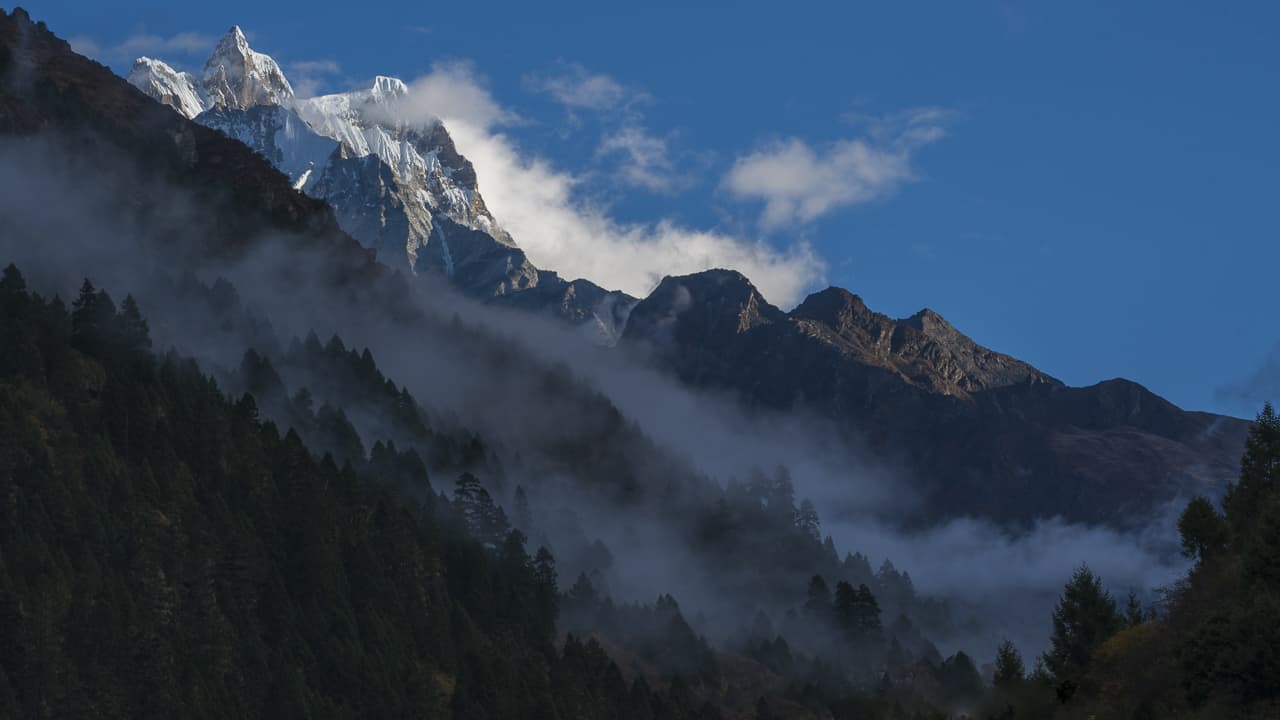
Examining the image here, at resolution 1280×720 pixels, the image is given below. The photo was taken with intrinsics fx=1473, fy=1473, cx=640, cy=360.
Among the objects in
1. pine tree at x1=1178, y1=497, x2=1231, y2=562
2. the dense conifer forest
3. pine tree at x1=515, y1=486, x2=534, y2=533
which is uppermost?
pine tree at x1=1178, y1=497, x2=1231, y2=562

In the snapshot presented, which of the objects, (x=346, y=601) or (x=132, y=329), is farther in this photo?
(x=132, y=329)

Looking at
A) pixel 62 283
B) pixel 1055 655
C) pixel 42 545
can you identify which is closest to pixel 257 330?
pixel 62 283

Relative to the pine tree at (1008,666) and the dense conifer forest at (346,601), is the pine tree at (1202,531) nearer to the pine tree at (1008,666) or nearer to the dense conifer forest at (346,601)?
the dense conifer forest at (346,601)

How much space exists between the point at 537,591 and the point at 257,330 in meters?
58.3

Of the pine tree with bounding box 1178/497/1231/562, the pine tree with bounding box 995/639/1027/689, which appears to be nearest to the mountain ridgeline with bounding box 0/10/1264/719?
the pine tree with bounding box 1178/497/1231/562

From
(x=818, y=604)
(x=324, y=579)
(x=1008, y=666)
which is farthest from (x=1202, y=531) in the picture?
(x=818, y=604)

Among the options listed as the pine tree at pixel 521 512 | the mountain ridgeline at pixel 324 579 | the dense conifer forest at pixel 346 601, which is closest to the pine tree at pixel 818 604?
the mountain ridgeline at pixel 324 579

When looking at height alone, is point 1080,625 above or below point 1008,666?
above

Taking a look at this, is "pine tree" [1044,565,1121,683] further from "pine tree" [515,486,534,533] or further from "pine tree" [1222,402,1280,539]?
"pine tree" [515,486,534,533]

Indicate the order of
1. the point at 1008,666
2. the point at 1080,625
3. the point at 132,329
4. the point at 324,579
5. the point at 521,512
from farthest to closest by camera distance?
the point at 521,512, the point at 132,329, the point at 324,579, the point at 1008,666, the point at 1080,625

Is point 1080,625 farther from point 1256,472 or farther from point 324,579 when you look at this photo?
point 324,579

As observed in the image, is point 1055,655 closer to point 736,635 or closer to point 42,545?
point 42,545

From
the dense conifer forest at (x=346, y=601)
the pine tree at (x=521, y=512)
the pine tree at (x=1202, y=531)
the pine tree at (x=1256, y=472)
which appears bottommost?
the dense conifer forest at (x=346, y=601)

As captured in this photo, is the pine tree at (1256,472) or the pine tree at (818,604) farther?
the pine tree at (818,604)
